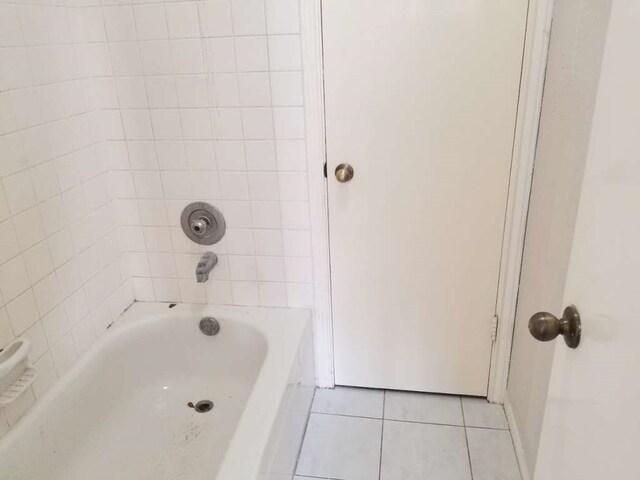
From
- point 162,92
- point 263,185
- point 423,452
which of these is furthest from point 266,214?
point 423,452

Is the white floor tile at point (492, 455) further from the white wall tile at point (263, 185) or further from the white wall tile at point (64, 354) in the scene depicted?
the white wall tile at point (64, 354)

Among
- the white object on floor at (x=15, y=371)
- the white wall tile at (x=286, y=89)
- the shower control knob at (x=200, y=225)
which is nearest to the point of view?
the white object on floor at (x=15, y=371)

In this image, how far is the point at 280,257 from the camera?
1951 millimetres

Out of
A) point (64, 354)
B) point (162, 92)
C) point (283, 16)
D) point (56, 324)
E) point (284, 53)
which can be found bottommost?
point (64, 354)

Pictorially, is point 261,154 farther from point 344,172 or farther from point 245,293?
point 245,293

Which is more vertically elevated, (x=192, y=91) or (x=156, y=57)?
(x=156, y=57)

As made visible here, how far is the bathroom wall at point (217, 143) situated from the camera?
1672 mm

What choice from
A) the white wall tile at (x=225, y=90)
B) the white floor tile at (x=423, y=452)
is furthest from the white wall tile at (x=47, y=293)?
the white floor tile at (x=423, y=452)

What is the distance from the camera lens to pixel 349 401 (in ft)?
6.79

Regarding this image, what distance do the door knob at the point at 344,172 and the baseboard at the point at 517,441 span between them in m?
1.07

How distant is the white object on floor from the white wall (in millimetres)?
1464

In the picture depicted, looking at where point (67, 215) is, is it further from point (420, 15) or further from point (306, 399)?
point (420, 15)

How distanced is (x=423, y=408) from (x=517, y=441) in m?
0.37

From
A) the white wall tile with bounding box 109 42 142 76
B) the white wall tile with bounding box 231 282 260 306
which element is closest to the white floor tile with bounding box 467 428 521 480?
the white wall tile with bounding box 231 282 260 306
